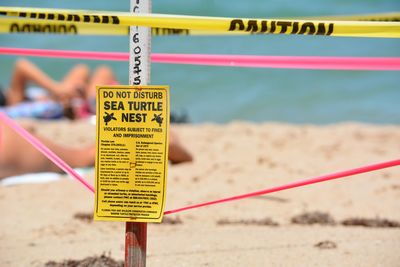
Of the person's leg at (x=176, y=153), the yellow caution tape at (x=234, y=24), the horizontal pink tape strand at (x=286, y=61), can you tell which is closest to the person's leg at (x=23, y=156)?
the person's leg at (x=176, y=153)

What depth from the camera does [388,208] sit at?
394cm

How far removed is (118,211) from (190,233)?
1.30 meters

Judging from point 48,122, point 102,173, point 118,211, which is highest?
point 102,173

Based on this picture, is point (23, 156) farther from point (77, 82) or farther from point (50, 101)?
point (77, 82)

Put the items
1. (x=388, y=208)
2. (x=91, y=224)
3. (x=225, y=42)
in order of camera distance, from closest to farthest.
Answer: (x=91, y=224) < (x=388, y=208) < (x=225, y=42)

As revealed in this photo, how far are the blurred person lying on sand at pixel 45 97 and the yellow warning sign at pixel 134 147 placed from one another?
6480 millimetres

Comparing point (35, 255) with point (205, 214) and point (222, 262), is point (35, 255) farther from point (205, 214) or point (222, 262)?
point (205, 214)

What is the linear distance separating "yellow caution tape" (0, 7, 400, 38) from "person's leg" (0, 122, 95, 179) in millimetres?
2667

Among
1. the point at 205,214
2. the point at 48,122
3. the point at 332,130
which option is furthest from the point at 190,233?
the point at 48,122

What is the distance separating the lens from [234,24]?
2.05 m

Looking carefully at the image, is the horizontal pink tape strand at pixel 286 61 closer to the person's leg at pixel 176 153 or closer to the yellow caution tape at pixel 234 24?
the yellow caution tape at pixel 234 24

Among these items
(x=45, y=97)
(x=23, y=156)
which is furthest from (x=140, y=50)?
(x=45, y=97)

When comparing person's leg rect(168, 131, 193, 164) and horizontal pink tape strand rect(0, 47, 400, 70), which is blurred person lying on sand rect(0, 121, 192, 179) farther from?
horizontal pink tape strand rect(0, 47, 400, 70)

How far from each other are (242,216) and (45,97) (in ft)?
20.1
